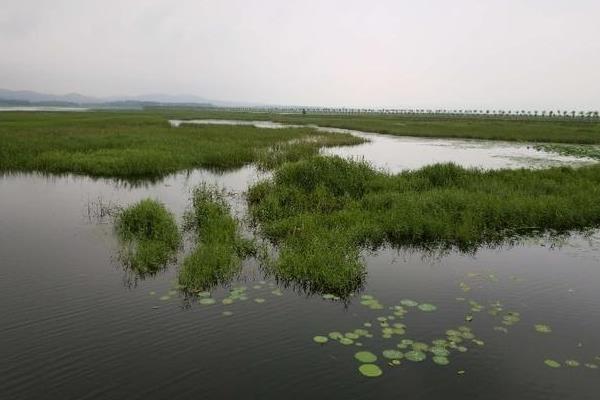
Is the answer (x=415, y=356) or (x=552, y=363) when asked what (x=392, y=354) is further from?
(x=552, y=363)

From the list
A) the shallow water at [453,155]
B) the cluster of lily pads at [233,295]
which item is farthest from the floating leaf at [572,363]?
the shallow water at [453,155]

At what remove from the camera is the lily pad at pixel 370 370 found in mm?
6840

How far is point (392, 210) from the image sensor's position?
15.0m

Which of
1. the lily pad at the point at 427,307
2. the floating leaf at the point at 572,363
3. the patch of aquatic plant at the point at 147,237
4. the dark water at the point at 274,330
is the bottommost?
the dark water at the point at 274,330

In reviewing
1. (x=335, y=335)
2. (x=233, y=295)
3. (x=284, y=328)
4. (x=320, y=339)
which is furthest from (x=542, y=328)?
(x=233, y=295)

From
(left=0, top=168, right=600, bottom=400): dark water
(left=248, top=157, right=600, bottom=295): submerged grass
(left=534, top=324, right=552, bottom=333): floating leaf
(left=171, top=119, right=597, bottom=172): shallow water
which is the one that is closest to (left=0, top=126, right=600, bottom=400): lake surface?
(left=0, top=168, right=600, bottom=400): dark water

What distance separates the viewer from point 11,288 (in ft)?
32.0

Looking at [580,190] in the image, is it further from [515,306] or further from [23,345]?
[23,345]

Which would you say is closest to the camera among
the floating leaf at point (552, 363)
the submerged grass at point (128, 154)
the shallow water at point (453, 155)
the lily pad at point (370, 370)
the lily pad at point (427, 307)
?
the lily pad at point (370, 370)

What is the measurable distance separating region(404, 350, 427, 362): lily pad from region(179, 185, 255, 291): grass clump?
461 cm

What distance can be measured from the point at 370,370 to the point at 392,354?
0.60m

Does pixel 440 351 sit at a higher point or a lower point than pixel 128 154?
lower

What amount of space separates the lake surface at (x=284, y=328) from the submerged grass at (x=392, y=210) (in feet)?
2.43

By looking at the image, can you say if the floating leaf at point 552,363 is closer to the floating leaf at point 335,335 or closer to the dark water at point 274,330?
the dark water at point 274,330
